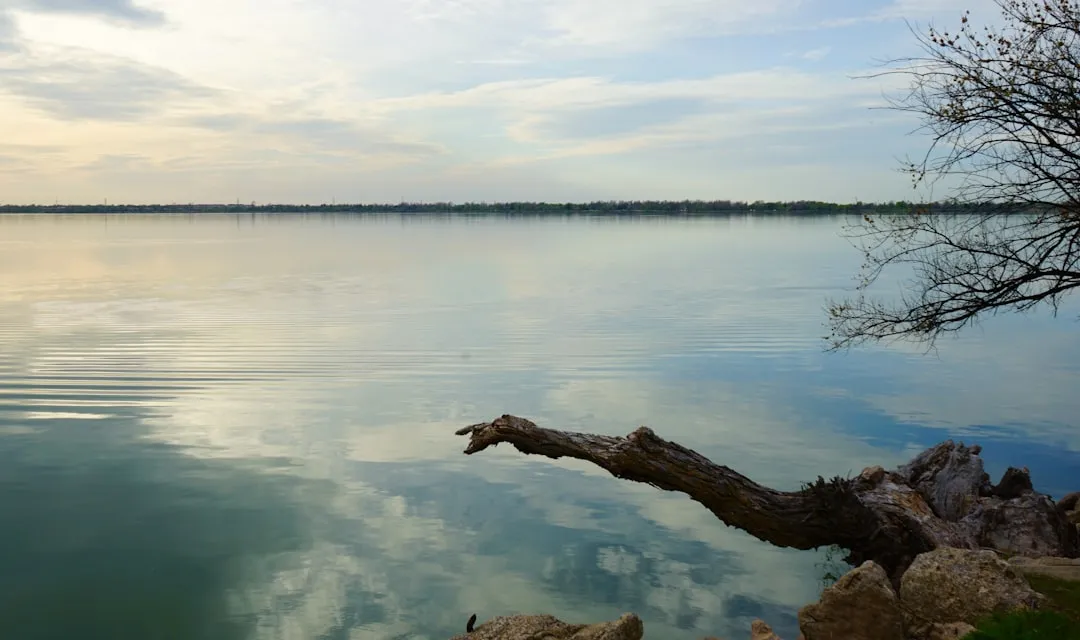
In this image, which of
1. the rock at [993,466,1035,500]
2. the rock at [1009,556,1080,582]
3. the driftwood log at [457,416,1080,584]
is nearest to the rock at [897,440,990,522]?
the rock at [993,466,1035,500]

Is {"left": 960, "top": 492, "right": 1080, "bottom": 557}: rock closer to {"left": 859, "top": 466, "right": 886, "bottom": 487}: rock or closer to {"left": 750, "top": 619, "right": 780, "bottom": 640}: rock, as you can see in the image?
{"left": 859, "top": 466, "right": 886, "bottom": 487}: rock

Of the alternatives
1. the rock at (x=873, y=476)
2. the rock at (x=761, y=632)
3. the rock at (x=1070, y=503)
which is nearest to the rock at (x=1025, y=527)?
the rock at (x=873, y=476)

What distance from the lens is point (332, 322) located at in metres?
35.1

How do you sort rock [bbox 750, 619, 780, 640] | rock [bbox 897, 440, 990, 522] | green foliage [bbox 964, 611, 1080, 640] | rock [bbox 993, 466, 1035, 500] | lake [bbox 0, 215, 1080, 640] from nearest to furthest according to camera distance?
1. green foliage [bbox 964, 611, 1080, 640]
2. rock [bbox 750, 619, 780, 640]
3. lake [bbox 0, 215, 1080, 640]
4. rock [bbox 897, 440, 990, 522]
5. rock [bbox 993, 466, 1035, 500]

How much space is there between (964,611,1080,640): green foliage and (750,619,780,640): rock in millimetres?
2090

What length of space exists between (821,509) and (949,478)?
3221 millimetres

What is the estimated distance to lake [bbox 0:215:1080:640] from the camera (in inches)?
443

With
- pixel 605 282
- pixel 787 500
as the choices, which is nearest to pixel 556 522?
pixel 787 500

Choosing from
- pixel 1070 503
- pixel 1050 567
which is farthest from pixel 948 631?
pixel 1070 503

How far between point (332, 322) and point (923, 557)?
96.0 ft

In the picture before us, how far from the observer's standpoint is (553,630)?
8445mm

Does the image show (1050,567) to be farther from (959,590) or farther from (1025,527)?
(959,590)

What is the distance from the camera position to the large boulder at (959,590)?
8180 millimetres

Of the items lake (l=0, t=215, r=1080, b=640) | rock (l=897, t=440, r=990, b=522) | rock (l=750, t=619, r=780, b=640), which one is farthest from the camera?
rock (l=897, t=440, r=990, b=522)
